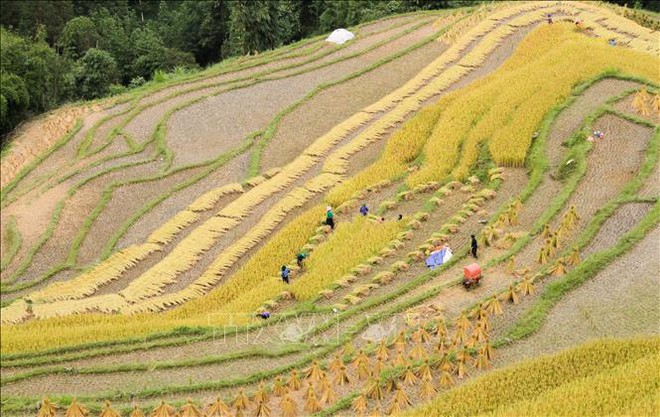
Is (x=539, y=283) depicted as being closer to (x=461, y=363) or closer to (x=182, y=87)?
(x=461, y=363)

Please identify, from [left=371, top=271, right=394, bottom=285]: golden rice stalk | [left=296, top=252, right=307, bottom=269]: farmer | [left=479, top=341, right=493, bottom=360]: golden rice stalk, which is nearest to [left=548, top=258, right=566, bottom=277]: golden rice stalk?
[left=479, top=341, right=493, bottom=360]: golden rice stalk

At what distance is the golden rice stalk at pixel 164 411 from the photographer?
72.0 ft

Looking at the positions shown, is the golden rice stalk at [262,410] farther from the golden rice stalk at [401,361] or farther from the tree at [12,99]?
the tree at [12,99]

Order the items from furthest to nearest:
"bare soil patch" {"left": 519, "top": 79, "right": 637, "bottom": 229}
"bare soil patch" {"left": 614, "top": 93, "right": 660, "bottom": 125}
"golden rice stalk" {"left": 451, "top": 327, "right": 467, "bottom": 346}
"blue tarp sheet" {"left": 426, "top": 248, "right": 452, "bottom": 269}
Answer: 1. "bare soil patch" {"left": 614, "top": 93, "right": 660, "bottom": 125}
2. "bare soil patch" {"left": 519, "top": 79, "right": 637, "bottom": 229}
3. "blue tarp sheet" {"left": 426, "top": 248, "right": 452, "bottom": 269}
4. "golden rice stalk" {"left": 451, "top": 327, "right": 467, "bottom": 346}

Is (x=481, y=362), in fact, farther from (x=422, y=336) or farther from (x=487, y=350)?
(x=422, y=336)

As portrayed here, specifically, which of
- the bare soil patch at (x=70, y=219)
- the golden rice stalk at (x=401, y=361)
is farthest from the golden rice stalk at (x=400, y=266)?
the bare soil patch at (x=70, y=219)

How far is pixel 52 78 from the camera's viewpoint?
205 feet

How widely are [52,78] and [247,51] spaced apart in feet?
51.7

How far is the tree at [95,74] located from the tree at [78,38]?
10.8 meters

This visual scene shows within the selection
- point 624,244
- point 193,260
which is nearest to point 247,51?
point 193,260

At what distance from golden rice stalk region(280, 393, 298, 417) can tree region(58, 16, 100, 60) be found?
57494 millimetres

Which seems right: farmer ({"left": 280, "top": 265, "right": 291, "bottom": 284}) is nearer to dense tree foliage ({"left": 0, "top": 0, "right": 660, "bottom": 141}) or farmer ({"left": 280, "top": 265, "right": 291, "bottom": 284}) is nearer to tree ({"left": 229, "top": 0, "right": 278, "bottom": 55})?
dense tree foliage ({"left": 0, "top": 0, "right": 660, "bottom": 141})

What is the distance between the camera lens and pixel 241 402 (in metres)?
21.9

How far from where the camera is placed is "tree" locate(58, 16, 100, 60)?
2820 inches
